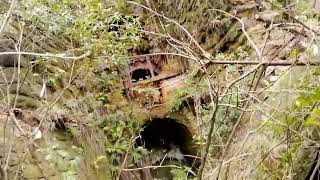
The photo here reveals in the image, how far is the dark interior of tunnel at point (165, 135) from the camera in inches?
249

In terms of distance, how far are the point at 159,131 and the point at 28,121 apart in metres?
3.43

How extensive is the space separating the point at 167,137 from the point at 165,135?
48 millimetres

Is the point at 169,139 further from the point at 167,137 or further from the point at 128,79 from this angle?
the point at 128,79

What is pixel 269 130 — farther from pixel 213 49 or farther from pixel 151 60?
pixel 151 60

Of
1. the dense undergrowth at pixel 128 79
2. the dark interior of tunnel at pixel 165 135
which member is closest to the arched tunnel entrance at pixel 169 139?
the dark interior of tunnel at pixel 165 135

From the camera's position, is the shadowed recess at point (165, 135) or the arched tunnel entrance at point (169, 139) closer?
the arched tunnel entrance at point (169, 139)

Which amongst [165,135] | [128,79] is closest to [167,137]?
[165,135]

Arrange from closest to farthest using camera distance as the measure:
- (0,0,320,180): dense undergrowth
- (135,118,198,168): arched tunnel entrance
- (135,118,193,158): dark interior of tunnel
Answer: (0,0,320,180): dense undergrowth, (135,118,198,168): arched tunnel entrance, (135,118,193,158): dark interior of tunnel

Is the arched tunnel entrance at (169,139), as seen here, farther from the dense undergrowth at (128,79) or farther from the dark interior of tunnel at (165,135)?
the dense undergrowth at (128,79)

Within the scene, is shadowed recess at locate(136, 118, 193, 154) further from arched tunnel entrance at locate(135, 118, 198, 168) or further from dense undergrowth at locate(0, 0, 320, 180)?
dense undergrowth at locate(0, 0, 320, 180)

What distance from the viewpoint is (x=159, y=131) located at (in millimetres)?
6828

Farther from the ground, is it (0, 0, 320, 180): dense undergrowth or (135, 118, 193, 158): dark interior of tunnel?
(0, 0, 320, 180): dense undergrowth

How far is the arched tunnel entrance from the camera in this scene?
20.4 ft

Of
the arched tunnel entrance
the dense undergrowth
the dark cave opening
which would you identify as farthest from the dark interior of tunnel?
the dark cave opening
